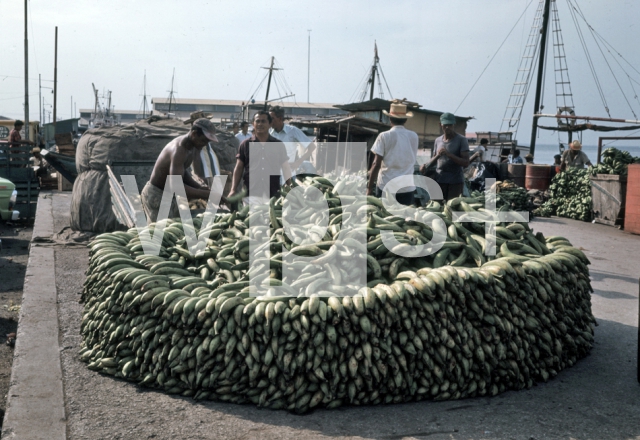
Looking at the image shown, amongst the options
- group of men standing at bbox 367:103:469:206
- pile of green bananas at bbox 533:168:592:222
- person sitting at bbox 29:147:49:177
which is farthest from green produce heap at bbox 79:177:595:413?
person sitting at bbox 29:147:49:177

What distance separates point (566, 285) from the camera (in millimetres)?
4469

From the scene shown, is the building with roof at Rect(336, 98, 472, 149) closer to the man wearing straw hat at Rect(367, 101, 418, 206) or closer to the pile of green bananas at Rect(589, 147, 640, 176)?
the pile of green bananas at Rect(589, 147, 640, 176)

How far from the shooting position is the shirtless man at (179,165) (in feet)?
19.8

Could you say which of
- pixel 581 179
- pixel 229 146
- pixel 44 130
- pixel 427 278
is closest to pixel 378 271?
pixel 427 278

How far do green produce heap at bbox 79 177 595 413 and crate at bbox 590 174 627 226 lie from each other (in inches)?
327

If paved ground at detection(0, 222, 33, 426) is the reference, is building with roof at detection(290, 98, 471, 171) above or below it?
above

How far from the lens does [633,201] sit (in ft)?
37.1

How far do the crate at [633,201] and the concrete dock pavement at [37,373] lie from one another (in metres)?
9.72

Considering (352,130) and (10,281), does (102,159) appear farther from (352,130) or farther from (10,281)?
→ (352,130)

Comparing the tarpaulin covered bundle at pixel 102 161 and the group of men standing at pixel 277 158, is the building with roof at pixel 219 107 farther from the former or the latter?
the group of men standing at pixel 277 158

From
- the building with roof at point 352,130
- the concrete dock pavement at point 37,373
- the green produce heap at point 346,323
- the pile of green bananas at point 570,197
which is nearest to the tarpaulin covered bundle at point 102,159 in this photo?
the concrete dock pavement at point 37,373

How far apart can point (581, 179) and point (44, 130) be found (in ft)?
131

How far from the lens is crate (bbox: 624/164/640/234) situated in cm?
1109

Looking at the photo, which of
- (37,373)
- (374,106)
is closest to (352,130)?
(374,106)
